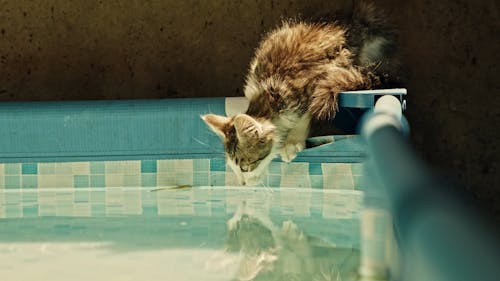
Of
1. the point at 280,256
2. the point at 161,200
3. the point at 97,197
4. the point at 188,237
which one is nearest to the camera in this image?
the point at 280,256

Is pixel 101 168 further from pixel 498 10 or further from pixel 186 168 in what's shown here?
pixel 498 10

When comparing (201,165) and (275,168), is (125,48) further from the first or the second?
(275,168)

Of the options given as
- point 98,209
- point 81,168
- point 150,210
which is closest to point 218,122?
point 150,210

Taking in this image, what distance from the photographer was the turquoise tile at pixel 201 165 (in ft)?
10.7

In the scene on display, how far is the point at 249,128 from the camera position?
2768mm

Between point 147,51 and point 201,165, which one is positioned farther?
point 147,51

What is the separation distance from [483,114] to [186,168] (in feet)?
5.07

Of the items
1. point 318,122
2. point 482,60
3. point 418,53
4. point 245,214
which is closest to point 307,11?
point 418,53

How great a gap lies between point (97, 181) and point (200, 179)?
45 cm

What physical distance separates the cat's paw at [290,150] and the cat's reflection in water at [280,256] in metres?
0.55

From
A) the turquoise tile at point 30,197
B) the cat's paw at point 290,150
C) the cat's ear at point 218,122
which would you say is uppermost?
the cat's ear at point 218,122

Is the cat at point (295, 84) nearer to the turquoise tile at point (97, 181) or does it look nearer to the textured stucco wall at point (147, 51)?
the turquoise tile at point (97, 181)

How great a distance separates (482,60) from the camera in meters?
3.78

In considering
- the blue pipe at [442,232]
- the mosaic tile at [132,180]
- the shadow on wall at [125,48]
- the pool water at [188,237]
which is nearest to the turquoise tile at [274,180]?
the pool water at [188,237]
